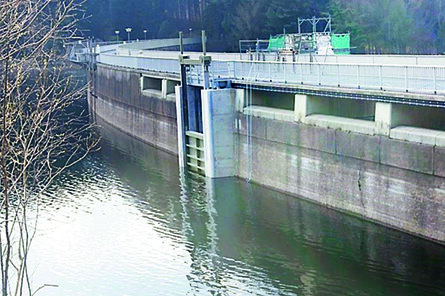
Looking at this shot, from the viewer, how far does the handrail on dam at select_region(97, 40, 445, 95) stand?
70.9 feet

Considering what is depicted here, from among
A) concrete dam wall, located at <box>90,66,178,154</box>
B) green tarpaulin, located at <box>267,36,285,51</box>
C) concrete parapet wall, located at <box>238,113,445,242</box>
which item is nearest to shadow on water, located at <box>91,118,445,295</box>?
concrete parapet wall, located at <box>238,113,445,242</box>

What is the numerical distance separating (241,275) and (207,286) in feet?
3.33

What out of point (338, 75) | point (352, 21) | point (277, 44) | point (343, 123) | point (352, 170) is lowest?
point (352, 170)

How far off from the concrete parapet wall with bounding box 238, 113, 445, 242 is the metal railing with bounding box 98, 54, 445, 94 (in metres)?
1.65

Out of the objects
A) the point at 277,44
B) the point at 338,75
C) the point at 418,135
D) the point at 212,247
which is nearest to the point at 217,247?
the point at 212,247

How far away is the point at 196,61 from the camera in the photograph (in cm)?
3166

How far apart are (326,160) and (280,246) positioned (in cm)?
458

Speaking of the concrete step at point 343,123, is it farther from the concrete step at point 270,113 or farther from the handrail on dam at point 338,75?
the concrete step at point 270,113

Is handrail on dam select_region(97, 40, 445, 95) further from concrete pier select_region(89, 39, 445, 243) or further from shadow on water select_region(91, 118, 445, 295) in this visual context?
shadow on water select_region(91, 118, 445, 295)

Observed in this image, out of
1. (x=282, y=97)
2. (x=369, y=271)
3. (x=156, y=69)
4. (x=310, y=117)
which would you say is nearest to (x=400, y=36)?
(x=156, y=69)

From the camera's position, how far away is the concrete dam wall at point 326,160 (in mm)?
20234

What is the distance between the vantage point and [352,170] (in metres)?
23.2

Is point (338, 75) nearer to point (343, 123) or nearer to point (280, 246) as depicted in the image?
point (343, 123)

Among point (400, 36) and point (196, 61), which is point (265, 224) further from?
point (400, 36)
